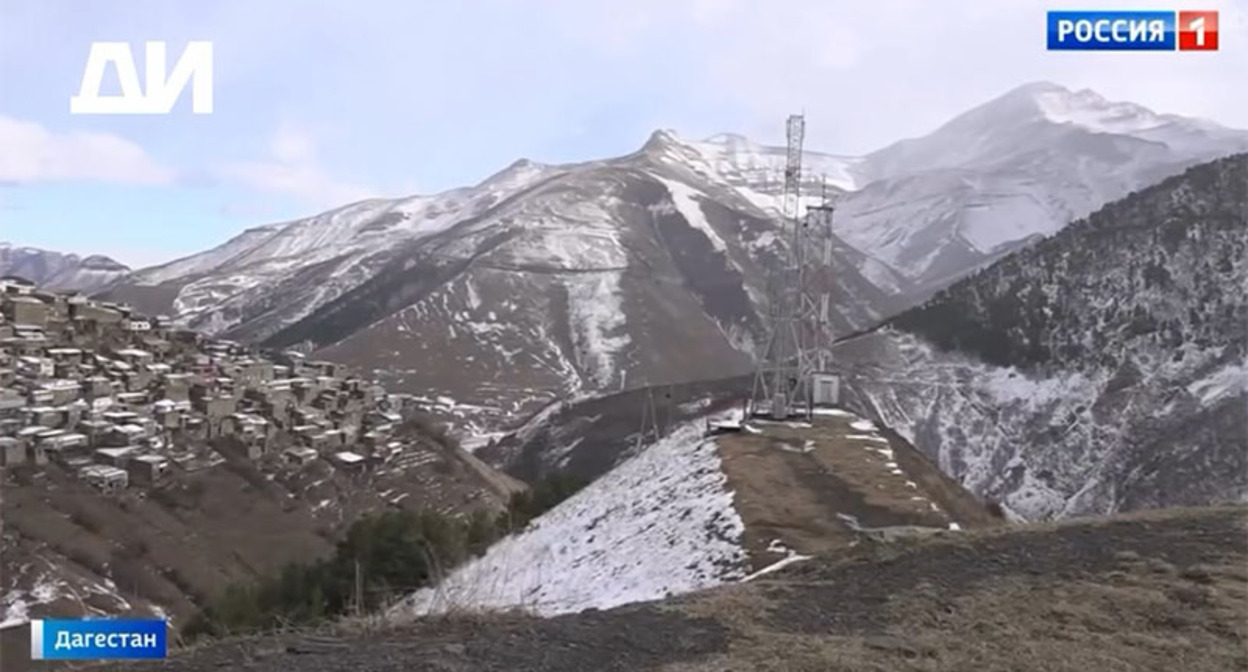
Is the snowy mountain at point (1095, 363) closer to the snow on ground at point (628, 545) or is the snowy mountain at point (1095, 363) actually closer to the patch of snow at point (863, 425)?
the patch of snow at point (863, 425)

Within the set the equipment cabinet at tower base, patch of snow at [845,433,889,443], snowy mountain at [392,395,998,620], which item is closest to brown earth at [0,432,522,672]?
snowy mountain at [392,395,998,620]

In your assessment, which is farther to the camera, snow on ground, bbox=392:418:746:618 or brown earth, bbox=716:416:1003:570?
brown earth, bbox=716:416:1003:570

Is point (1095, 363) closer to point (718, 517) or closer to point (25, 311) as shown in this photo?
point (718, 517)

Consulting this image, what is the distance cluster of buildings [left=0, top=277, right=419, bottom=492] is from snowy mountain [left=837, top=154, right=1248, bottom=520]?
99.5 ft

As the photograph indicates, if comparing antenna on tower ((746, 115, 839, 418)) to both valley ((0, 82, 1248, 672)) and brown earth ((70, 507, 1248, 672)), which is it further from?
brown earth ((70, 507, 1248, 672))

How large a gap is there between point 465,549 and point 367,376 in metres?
84.3

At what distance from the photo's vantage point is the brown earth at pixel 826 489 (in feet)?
40.1

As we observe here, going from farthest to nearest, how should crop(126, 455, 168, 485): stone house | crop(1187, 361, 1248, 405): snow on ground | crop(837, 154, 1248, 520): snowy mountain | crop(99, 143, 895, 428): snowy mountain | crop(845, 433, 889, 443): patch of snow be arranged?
crop(99, 143, 895, 428): snowy mountain
crop(1187, 361, 1248, 405): snow on ground
crop(837, 154, 1248, 520): snowy mountain
crop(126, 455, 168, 485): stone house
crop(845, 433, 889, 443): patch of snow

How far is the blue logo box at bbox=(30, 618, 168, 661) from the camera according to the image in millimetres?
5324

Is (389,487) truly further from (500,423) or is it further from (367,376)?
(367,376)

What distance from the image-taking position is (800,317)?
23734 millimetres

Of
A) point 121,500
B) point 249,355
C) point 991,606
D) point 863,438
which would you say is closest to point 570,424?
point 249,355

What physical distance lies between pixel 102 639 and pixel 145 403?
48.8m

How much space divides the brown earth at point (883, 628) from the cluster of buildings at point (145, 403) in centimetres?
3867
